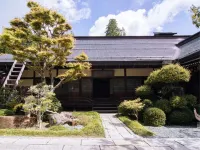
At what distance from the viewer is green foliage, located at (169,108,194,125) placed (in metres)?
9.70

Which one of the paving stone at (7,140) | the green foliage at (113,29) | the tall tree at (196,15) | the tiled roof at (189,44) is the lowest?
the paving stone at (7,140)

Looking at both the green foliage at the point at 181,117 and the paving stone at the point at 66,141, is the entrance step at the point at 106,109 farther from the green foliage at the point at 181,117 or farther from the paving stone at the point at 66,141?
the paving stone at the point at 66,141

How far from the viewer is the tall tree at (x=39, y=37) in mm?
9664

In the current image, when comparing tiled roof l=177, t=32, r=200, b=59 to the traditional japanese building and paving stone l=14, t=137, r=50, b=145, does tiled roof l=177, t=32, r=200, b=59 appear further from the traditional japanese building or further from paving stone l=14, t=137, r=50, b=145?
paving stone l=14, t=137, r=50, b=145

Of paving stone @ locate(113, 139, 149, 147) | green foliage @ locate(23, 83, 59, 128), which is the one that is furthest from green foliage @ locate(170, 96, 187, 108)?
green foliage @ locate(23, 83, 59, 128)

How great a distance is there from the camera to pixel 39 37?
32.2ft

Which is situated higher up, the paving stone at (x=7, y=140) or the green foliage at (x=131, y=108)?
the green foliage at (x=131, y=108)

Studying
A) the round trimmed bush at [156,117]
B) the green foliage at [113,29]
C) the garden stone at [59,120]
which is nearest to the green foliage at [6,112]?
the garden stone at [59,120]

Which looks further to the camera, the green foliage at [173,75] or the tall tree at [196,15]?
the green foliage at [173,75]

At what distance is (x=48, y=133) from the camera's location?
23.8ft

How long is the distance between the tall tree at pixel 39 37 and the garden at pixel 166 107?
3668 mm

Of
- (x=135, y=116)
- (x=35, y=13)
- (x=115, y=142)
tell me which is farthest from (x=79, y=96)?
(x=115, y=142)

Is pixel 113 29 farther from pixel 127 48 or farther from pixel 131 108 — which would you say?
pixel 131 108

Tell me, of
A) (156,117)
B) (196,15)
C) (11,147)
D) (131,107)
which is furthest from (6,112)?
(196,15)
